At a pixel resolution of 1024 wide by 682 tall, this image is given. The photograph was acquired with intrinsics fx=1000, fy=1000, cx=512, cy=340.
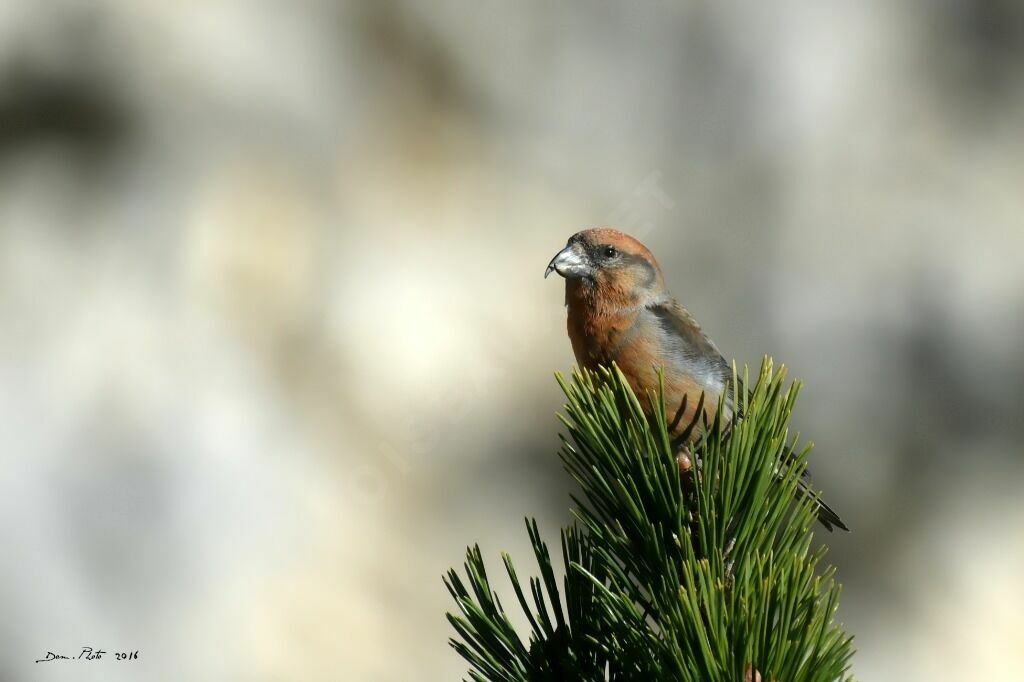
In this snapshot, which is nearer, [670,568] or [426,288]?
[670,568]

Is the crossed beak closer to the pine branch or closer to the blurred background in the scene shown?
the pine branch

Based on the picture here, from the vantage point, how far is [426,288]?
4.43m

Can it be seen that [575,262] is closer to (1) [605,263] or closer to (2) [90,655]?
(1) [605,263]

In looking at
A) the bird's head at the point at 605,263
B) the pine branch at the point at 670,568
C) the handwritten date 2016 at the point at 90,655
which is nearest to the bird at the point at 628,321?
the bird's head at the point at 605,263

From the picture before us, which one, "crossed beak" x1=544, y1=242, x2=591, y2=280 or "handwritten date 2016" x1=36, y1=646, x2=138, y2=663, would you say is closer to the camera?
"crossed beak" x1=544, y1=242, x2=591, y2=280

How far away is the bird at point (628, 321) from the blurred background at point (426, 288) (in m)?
2.05

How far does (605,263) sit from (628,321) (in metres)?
0.15

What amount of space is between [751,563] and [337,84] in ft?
12.3

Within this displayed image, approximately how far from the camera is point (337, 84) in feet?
14.7

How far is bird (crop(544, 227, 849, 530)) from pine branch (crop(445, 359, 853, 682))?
88 centimetres

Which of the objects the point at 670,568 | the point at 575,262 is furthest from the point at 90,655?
the point at 670,568

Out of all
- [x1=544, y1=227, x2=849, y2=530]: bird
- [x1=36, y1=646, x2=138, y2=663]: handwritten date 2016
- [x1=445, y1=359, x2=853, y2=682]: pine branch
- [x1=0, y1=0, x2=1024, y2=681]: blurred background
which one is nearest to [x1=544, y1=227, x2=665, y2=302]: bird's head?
[x1=544, y1=227, x2=849, y2=530]: bird

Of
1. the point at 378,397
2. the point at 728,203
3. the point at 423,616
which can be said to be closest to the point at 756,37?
the point at 728,203

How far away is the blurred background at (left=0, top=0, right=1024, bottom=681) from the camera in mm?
4086
